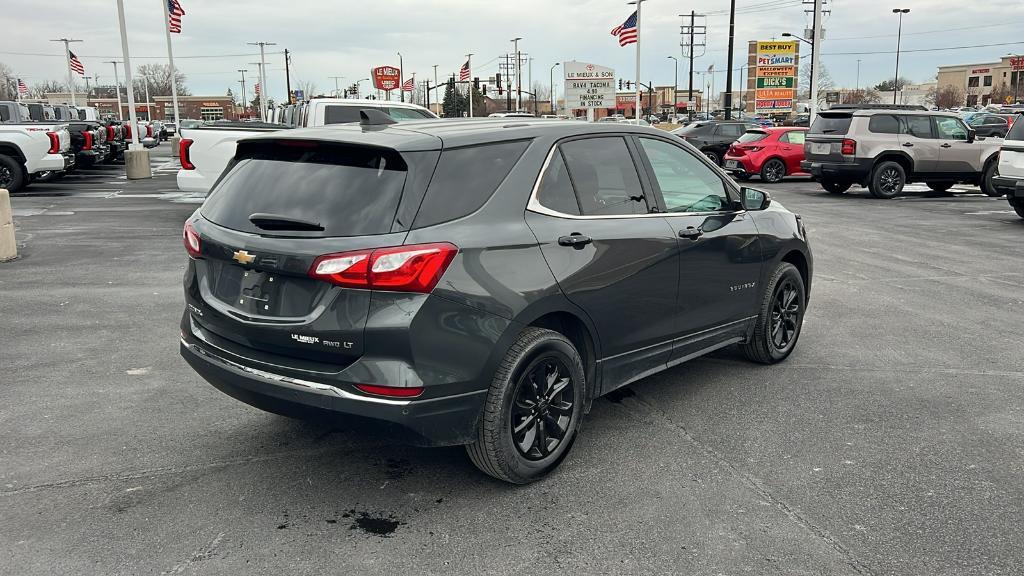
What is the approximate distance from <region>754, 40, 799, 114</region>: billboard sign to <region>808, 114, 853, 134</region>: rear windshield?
22.3 meters

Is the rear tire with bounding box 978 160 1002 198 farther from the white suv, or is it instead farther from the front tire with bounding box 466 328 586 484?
the front tire with bounding box 466 328 586 484

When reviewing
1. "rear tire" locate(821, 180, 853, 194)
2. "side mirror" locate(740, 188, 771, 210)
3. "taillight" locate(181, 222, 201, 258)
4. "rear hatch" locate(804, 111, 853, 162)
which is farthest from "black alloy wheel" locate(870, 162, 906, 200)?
"taillight" locate(181, 222, 201, 258)

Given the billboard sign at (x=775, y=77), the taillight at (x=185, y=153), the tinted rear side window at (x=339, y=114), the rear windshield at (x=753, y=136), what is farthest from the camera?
the billboard sign at (x=775, y=77)

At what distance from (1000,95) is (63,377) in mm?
125654

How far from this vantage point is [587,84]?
4453 centimetres

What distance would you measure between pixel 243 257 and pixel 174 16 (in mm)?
34139

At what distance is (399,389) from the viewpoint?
337cm

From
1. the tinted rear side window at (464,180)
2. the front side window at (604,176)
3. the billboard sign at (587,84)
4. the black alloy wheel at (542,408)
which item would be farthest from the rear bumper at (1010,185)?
the billboard sign at (587,84)

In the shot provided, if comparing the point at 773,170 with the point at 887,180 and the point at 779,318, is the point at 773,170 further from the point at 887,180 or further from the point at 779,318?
the point at 779,318

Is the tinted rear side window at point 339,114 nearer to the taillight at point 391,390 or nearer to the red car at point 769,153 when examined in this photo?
the taillight at point 391,390

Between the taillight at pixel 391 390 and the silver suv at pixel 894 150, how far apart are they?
16885 mm

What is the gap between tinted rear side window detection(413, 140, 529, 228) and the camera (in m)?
3.52

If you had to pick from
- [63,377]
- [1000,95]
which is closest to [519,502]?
[63,377]

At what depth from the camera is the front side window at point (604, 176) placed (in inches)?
168
